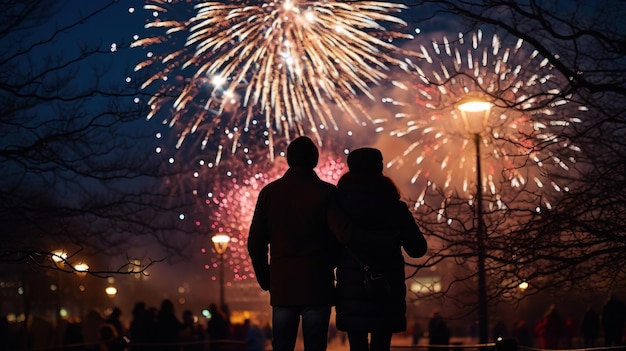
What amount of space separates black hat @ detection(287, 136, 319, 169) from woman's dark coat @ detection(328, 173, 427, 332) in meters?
0.32

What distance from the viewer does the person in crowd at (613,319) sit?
23.1 meters

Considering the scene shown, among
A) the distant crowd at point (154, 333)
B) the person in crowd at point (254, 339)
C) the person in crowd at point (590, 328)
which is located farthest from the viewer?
the person in crowd at point (590, 328)

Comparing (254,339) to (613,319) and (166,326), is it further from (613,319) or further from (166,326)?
(613,319)

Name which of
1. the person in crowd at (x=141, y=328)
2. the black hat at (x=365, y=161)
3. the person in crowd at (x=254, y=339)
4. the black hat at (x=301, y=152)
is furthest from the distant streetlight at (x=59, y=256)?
the person in crowd at (x=254, y=339)

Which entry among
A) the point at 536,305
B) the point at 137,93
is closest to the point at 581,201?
the point at 137,93

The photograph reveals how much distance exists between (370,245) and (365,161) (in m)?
0.63

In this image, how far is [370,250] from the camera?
748 centimetres

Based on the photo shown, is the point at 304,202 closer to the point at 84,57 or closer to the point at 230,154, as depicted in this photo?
the point at 84,57

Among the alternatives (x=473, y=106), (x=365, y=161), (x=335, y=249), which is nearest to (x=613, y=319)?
(x=473, y=106)

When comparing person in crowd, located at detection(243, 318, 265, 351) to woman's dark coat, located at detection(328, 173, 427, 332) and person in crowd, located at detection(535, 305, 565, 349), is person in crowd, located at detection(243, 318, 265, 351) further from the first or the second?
woman's dark coat, located at detection(328, 173, 427, 332)

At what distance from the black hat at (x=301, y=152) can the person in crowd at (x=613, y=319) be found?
55.1 ft

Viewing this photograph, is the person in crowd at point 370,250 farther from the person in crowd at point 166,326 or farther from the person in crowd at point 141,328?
the person in crowd at point 141,328

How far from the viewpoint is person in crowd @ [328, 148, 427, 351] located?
24.3ft

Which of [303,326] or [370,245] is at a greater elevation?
[370,245]
